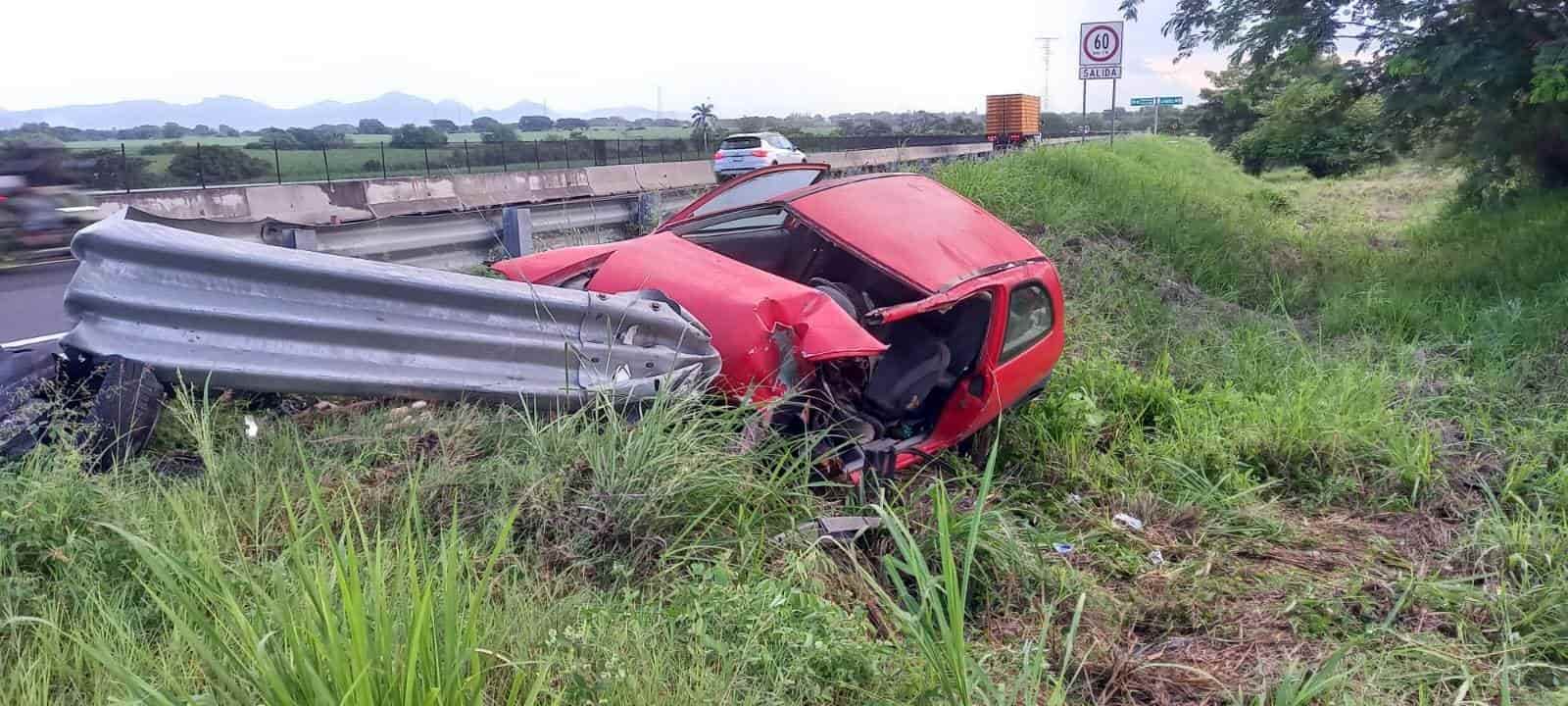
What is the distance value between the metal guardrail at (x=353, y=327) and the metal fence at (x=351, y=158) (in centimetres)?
1310

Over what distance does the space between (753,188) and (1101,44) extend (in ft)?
40.8

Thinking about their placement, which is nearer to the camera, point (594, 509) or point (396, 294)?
point (594, 509)

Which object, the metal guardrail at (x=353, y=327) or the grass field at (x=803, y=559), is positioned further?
the metal guardrail at (x=353, y=327)

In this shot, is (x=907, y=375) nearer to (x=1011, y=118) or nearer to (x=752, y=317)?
(x=752, y=317)

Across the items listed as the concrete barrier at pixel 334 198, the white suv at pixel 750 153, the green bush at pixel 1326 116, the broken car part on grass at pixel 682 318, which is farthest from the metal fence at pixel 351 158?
the broken car part on grass at pixel 682 318

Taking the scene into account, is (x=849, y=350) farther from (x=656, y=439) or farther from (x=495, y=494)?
(x=495, y=494)

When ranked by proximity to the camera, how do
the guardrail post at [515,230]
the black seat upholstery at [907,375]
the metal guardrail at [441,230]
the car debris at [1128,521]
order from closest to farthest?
1. the car debris at [1128,521]
2. the black seat upholstery at [907,375]
3. the metal guardrail at [441,230]
4. the guardrail post at [515,230]

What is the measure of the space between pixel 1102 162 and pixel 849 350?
11.6 metres

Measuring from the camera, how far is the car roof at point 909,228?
161 inches

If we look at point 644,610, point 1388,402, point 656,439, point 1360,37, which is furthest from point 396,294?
point 1360,37

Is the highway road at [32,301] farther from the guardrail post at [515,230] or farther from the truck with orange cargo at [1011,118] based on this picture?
the truck with orange cargo at [1011,118]

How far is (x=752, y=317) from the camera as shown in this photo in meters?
3.55

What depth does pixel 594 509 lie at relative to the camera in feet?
9.00

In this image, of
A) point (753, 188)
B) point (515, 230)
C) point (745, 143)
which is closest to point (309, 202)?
point (515, 230)
